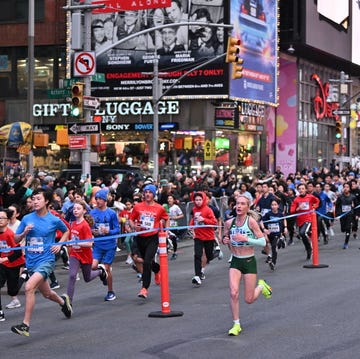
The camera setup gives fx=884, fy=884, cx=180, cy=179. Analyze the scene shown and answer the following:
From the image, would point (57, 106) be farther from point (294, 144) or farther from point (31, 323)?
point (31, 323)

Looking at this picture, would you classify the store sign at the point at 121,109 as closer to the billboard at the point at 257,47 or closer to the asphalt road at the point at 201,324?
the billboard at the point at 257,47

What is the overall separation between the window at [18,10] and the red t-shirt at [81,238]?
38.8 m

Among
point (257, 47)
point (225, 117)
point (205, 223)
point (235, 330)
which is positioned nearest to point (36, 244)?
point (235, 330)

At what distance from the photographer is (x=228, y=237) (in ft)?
35.3

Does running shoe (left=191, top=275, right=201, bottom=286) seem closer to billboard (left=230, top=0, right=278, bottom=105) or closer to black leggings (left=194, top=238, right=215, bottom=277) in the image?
black leggings (left=194, top=238, right=215, bottom=277)

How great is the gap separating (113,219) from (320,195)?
1099 centimetres

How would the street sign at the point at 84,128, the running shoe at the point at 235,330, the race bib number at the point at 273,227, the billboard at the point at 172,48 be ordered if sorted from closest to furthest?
the running shoe at the point at 235,330
the race bib number at the point at 273,227
the street sign at the point at 84,128
the billboard at the point at 172,48

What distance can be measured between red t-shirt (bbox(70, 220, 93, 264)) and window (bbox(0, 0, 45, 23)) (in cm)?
3879

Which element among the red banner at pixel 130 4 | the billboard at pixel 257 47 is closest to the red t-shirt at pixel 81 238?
the red banner at pixel 130 4

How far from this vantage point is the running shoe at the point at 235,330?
10.2 meters

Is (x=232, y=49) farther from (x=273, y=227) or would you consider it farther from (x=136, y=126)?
(x=136, y=126)

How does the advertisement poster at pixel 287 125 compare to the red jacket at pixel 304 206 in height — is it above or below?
above

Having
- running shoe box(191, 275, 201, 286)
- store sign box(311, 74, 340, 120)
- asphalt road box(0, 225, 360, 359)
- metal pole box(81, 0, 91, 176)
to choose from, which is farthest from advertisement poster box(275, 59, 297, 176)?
running shoe box(191, 275, 201, 286)

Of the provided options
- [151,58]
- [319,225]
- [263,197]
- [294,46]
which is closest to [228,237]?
[263,197]
